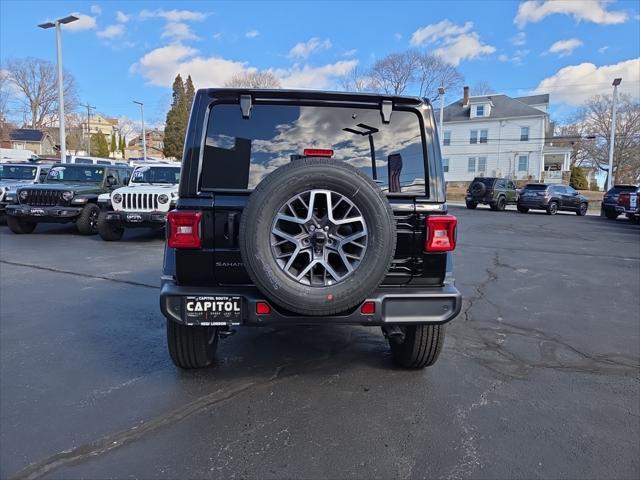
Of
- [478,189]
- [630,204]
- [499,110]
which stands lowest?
[630,204]

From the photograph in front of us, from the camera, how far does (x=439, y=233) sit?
3.07m

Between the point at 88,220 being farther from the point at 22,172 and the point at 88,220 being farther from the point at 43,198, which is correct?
the point at 22,172

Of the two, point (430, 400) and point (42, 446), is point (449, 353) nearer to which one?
point (430, 400)

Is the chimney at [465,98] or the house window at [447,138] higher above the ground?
the chimney at [465,98]

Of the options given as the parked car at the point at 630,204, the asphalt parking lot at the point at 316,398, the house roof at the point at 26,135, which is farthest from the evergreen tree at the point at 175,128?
the asphalt parking lot at the point at 316,398

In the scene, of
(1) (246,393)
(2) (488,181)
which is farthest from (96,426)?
(2) (488,181)

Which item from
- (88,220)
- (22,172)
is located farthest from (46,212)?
(22,172)

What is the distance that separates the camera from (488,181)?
26938 mm

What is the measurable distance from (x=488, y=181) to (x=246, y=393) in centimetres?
2615

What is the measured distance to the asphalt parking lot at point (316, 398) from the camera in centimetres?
256

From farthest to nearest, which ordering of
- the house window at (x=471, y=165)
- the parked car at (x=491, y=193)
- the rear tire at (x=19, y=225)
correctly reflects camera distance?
the house window at (x=471, y=165), the parked car at (x=491, y=193), the rear tire at (x=19, y=225)

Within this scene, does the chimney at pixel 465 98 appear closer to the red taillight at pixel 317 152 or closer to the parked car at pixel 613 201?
the parked car at pixel 613 201

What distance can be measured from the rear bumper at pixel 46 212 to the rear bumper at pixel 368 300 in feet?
31.7

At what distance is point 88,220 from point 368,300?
10.6 m
